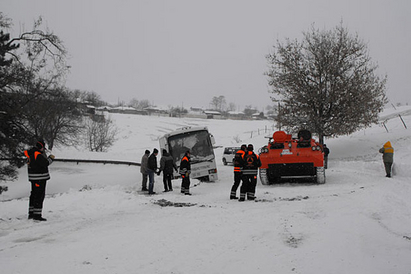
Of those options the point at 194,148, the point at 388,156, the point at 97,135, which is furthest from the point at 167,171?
the point at 97,135

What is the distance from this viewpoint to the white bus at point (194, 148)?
A: 1795 centimetres

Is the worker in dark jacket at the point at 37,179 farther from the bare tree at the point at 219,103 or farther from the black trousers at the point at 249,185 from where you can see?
the bare tree at the point at 219,103

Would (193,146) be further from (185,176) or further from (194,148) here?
(185,176)

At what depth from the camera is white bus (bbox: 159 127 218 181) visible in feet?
58.9

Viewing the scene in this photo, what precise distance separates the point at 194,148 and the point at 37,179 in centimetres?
1062

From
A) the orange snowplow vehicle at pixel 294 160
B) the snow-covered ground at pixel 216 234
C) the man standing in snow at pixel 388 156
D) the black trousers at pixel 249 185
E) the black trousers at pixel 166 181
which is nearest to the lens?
the snow-covered ground at pixel 216 234

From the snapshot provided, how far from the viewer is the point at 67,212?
8906mm

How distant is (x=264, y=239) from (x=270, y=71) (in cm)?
2363

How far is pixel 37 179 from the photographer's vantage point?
820 centimetres

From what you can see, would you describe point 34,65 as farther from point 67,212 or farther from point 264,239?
point 264,239

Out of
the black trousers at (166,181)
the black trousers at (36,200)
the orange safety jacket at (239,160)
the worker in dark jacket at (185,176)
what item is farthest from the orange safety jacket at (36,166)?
the black trousers at (166,181)

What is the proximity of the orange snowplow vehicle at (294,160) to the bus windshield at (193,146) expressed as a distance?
451 centimetres

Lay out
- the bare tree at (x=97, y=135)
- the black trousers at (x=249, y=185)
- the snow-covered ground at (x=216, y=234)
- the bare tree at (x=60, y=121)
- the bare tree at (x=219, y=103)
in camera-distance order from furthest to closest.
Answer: the bare tree at (x=219, y=103)
the bare tree at (x=97, y=135)
the bare tree at (x=60, y=121)
the black trousers at (x=249, y=185)
the snow-covered ground at (x=216, y=234)

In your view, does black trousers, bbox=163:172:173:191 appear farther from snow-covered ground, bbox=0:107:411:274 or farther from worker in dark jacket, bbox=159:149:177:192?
snow-covered ground, bbox=0:107:411:274
